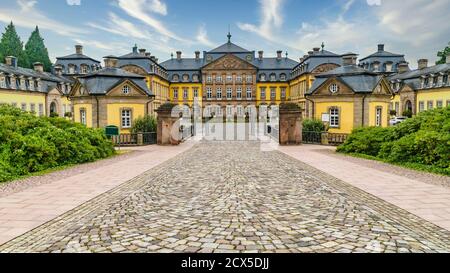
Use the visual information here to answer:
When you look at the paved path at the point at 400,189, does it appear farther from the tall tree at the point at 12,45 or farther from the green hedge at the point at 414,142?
the tall tree at the point at 12,45

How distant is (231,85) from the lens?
6850cm

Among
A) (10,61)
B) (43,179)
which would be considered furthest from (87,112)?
(10,61)

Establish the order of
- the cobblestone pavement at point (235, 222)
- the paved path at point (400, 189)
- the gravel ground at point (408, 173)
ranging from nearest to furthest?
the cobblestone pavement at point (235, 222) → the paved path at point (400, 189) → the gravel ground at point (408, 173)

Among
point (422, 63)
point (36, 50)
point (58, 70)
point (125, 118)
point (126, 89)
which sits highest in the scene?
point (36, 50)

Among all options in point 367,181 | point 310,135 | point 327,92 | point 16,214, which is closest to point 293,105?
point 310,135

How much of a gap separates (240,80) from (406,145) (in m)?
55.7

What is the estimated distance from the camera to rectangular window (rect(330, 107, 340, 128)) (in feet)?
89.3

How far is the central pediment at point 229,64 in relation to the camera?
66.9 metres

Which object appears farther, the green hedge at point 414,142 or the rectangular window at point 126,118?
the rectangular window at point 126,118

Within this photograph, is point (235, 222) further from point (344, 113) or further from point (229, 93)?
point (229, 93)

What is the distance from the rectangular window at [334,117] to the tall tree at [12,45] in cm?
6312

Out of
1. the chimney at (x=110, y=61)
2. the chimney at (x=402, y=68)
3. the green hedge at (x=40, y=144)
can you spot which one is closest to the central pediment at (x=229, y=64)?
the chimney at (x=402, y=68)

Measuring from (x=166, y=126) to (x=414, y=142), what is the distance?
14.5 metres
